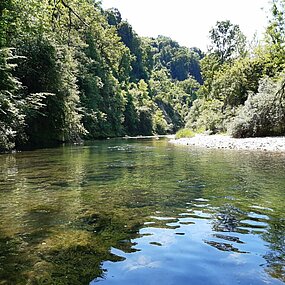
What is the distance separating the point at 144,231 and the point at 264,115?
87.2ft

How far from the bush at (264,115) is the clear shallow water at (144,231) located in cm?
2037

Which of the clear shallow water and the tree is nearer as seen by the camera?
the clear shallow water

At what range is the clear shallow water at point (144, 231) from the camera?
389 centimetres

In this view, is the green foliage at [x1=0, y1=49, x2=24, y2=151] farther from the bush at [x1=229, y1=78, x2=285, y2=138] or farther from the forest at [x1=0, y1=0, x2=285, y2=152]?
the bush at [x1=229, y1=78, x2=285, y2=138]

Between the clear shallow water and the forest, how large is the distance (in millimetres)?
3644

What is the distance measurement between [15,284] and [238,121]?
1171 inches

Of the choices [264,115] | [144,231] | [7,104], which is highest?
[7,104]

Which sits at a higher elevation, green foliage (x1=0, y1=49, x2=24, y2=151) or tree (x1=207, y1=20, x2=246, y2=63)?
tree (x1=207, y1=20, x2=246, y2=63)

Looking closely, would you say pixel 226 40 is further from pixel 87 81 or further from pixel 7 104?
pixel 7 104

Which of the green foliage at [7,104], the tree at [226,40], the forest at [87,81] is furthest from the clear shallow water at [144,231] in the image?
the tree at [226,40]

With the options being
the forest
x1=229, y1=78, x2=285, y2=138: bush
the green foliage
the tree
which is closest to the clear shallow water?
the forest

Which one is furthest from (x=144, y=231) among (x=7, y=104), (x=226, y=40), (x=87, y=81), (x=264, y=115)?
(x=226, y=40)

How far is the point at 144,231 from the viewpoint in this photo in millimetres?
5488

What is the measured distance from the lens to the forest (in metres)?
22.0
